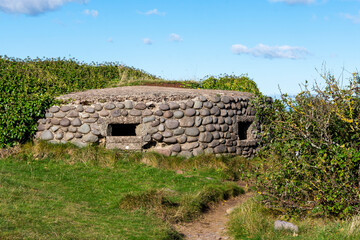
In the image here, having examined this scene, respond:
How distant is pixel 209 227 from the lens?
24.4ft

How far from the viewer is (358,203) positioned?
683 cm

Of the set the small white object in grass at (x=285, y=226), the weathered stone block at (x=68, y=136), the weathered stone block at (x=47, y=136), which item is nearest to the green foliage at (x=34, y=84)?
the weathered stone block at (x=47, y=136)

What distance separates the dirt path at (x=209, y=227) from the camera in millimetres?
6969

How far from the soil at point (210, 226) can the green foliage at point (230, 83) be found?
1002cm

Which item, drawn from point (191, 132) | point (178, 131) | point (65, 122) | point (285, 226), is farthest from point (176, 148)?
point (285, 226)

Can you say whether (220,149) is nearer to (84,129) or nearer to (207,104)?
(207,104)

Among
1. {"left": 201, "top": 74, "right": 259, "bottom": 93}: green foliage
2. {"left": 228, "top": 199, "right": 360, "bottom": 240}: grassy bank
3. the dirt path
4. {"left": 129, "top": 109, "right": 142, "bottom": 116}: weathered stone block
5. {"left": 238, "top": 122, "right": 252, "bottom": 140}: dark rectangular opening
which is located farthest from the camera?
Answer: {"left": 201, "top": 74, "right": 259, "bottom": 93}: green foliage

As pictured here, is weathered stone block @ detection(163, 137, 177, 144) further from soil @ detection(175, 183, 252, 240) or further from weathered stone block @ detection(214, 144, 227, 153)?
soil @ detection(175, 183, 252, 240)

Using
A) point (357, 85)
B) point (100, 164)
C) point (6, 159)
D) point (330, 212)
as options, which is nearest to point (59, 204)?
point (100, 164)

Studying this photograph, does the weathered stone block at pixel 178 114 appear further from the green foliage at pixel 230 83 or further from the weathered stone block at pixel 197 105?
the green foliage at pixel 230 83

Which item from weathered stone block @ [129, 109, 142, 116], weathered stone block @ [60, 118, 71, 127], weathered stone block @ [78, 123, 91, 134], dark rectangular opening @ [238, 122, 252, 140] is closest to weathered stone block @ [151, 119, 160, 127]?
weathered stone block @ [129, 109, 142, 116]

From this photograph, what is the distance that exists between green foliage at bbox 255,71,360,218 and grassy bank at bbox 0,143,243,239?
1856mm

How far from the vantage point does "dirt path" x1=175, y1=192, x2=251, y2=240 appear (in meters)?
6.97

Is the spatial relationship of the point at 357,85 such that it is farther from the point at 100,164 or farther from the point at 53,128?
the point at 53,128
